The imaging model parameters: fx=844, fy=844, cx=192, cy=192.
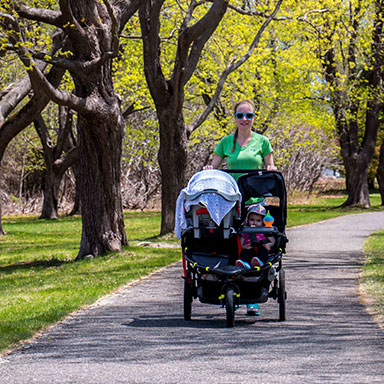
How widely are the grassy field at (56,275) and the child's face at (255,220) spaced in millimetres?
2038

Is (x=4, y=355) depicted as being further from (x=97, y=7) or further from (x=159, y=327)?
(x=97, y=7)

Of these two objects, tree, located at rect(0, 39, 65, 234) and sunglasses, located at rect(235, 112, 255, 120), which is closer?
sunglasses, located at rect(235, 112, 255, 120)

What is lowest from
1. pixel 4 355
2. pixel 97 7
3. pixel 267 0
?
pixel 4 355

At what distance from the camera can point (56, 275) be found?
1370cm

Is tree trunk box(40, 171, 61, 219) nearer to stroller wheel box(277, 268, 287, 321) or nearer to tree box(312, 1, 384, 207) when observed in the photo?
tree box(312, 1, 384, 207)

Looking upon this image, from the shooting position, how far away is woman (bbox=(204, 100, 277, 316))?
347 inches

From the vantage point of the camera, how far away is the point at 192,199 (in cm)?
809

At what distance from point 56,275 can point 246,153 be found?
5838 millimetres

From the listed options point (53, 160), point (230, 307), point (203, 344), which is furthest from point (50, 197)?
point (203, 344)

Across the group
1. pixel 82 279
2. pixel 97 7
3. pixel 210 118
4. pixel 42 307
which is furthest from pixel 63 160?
pixel 42 307

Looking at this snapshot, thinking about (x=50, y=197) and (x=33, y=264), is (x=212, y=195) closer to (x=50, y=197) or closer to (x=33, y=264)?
(x=33, y=264)

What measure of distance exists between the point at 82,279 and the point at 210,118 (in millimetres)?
24078

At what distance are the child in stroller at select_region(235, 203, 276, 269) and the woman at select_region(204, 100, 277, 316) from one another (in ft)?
1.69

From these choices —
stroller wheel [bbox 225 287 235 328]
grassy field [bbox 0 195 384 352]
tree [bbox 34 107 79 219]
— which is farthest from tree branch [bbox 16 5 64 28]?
tree [bbox 34 107 79 219]
